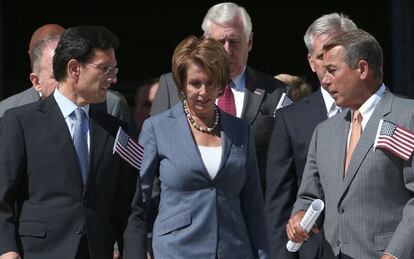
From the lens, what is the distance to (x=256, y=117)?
8.12 meters

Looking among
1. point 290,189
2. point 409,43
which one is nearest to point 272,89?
point 290,189

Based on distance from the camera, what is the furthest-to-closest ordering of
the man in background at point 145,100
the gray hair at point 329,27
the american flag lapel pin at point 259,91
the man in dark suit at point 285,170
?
the man in background at point 145,100 → the american flag lapel pin at point 259,91 → the gray hair at point 329,27 → the man in dark suit at point 285,170

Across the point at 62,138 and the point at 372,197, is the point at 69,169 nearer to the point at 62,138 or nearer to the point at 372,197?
the point at 62,138

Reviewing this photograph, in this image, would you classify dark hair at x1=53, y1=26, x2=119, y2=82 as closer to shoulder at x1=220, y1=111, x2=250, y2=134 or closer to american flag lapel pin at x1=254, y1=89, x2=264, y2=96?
shoulder at x1=220, y1=111, x2=250, y2=134

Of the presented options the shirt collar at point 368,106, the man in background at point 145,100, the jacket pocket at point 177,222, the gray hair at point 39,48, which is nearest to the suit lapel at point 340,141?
the shirt collar at point 368,106

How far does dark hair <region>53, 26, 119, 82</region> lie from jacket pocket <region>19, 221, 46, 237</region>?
74 cm

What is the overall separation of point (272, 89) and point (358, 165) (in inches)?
64.2

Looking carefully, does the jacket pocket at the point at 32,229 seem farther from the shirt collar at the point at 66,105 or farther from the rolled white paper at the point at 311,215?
the rolled white paper at the point at 311,215

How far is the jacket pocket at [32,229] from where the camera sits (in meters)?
6.84

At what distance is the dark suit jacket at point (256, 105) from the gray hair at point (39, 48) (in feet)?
2.19

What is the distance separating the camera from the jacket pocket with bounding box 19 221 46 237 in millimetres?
6844

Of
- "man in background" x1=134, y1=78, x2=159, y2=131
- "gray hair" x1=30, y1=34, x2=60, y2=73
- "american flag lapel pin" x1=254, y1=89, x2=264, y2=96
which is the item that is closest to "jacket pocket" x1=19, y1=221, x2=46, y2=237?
"gray hair" x1=30, y1=34, x2=60, y2=73

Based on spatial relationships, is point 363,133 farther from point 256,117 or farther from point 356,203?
point 256,117

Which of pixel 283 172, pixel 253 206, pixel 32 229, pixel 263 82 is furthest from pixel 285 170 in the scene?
pixel 32 229
